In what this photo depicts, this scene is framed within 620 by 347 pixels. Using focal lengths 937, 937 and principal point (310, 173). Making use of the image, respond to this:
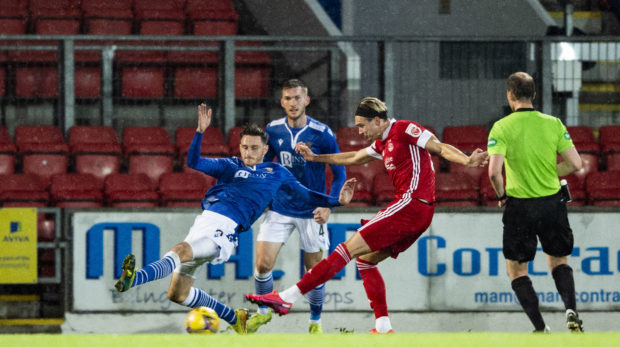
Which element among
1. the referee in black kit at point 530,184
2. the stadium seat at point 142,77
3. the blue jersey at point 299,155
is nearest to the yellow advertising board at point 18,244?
the blue jersey at point 299,155

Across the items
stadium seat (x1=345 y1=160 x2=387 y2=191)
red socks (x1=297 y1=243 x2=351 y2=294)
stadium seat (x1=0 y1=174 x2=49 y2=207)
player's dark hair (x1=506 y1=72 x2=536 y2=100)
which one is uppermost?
player's dark hair (x1=506 y1=72 x2=536 y2=100)

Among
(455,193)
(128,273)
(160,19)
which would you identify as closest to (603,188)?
(455,193)

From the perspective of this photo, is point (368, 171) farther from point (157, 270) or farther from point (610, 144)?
point (157, 270)

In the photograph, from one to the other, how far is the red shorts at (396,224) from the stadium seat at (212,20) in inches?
315

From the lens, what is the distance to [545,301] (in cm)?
926

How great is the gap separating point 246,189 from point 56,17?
26.9 ft

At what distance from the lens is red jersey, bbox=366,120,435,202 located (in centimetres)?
675

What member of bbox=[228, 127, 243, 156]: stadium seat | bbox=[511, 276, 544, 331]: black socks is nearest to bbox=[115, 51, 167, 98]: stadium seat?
bbox=[228, 127, 243, 156]: stadium seat

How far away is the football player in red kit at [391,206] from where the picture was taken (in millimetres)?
6590

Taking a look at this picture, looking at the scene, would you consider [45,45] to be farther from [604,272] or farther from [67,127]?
[604,272]

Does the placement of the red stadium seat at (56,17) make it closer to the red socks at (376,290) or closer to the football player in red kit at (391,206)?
the football player in red kit at (391,206)

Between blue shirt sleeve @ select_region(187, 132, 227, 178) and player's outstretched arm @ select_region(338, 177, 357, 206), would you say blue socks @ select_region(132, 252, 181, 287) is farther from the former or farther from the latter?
player's outstretched arm @ select_region(338, 177, 357, 206)

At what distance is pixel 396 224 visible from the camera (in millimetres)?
6680

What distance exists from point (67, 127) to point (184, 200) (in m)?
2.68
